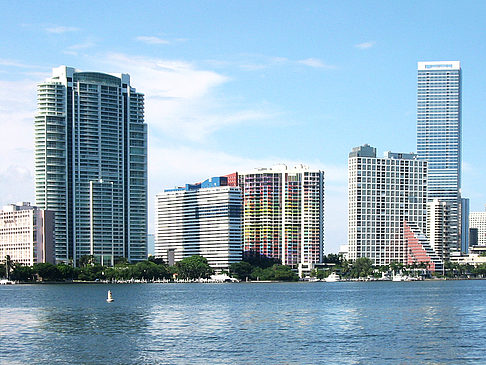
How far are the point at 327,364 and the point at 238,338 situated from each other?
21612 millimetres

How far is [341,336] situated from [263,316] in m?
32.3

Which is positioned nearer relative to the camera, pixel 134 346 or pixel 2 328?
pixel 134 346

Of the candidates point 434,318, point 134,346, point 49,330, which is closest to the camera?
point 134,346

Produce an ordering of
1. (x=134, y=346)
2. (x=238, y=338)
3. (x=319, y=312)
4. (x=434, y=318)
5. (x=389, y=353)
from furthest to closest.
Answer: (x=319, y=312)
(x=434, y=318)
(x=238, y=338)
(x=134, y=346)
(x=389, y=353)

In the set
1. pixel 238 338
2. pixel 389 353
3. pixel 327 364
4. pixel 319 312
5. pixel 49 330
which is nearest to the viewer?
pixel 327 364

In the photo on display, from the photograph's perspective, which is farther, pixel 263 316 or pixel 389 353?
pixel 263 316

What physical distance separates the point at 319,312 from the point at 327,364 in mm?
61078

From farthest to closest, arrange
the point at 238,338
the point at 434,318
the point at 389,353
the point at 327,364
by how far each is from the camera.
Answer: the point at 434,318
the point at 238,338
the point at 389,353
the point at 327,364

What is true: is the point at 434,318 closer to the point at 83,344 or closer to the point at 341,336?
the point at 341,336

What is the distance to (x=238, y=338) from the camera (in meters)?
96.8

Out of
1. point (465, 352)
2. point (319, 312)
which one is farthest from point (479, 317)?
point (465, 352)

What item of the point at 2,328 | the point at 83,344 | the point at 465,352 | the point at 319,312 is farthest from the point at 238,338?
the point at 319,312

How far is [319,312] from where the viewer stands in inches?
5408

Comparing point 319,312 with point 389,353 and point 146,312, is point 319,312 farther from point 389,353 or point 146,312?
point 389,353
